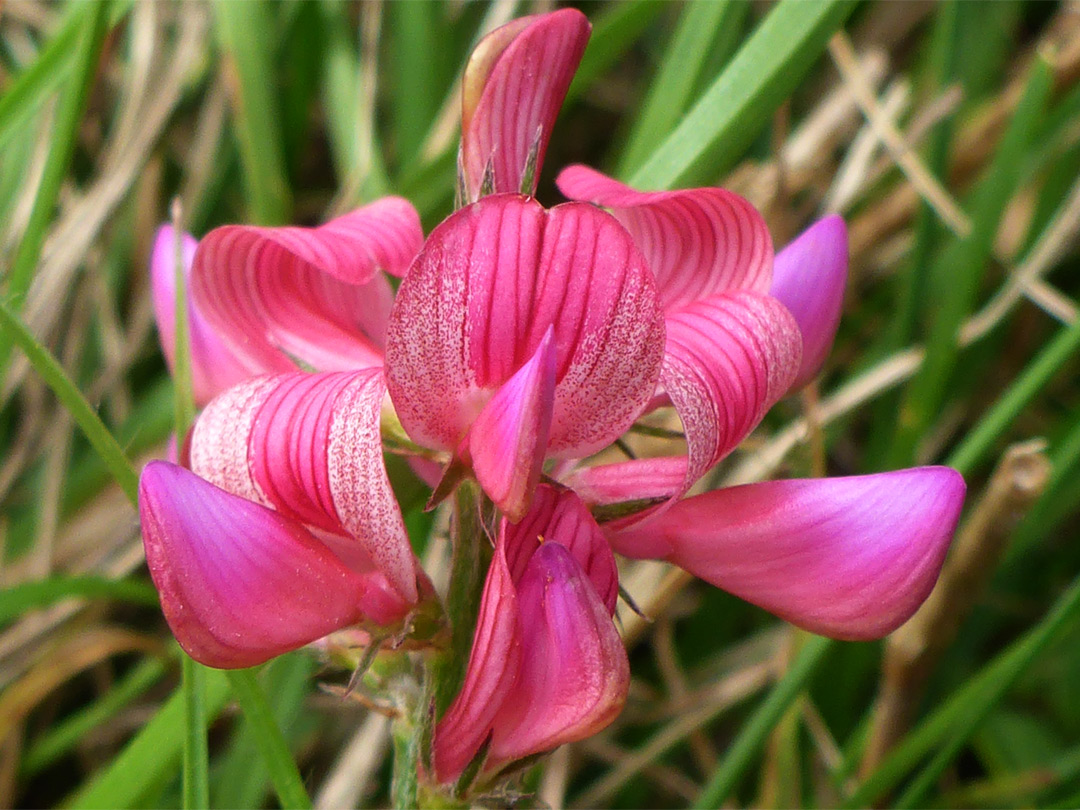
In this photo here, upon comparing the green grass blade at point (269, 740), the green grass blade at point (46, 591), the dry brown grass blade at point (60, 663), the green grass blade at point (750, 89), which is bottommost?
the dry brown grass blade at point (60, 663)

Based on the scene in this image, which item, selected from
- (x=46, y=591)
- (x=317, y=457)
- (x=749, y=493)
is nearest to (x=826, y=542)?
(x=749, y=493)

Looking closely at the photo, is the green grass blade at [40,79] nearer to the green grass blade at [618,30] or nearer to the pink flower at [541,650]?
the green grass blade at [618,30]

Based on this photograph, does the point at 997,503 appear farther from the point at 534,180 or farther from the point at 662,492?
the point at 534,180

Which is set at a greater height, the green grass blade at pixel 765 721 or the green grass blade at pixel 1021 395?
the green grass blade at pixel 1021 395

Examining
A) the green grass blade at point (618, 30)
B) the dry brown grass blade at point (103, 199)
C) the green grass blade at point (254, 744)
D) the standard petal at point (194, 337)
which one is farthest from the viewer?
the dry brown grass blade at point (103, 199)

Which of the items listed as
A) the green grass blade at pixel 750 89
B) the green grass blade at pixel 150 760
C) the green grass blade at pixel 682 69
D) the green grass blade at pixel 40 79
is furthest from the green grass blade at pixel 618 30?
the green grass blade at pixel 150 760

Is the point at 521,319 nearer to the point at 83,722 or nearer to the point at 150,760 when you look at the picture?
the point at 150,760

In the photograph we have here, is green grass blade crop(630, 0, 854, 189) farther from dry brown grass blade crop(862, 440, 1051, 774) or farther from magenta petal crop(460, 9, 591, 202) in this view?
dry brown grass blade crop(862, 440, 1051, 774)
